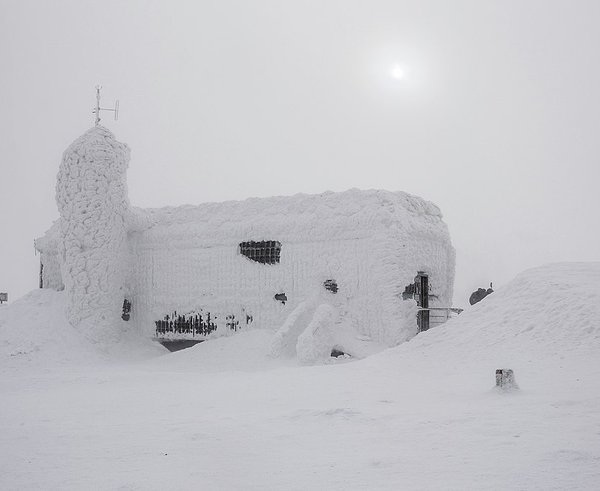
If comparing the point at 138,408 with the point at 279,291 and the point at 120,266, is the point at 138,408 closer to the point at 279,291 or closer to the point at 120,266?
the point at 279,291

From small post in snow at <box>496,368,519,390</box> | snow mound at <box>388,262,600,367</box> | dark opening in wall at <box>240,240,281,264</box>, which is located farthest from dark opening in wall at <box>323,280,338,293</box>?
small post in snow at <box>496,368,519,390</box>

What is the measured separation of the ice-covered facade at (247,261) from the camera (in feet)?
53.4

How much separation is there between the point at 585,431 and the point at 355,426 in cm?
250

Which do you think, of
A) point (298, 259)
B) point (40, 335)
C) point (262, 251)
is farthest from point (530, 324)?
point (40, 335)

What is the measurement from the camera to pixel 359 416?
8.15m

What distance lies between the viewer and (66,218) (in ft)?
62.4

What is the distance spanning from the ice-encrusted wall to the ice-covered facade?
0.03m

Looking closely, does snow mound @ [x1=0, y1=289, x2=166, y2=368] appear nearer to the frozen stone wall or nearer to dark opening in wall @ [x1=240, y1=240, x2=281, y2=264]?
the frozen stone wall

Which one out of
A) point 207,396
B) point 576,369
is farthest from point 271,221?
point 576,369

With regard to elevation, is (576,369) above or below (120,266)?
below

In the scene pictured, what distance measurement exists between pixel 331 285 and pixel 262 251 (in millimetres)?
2274

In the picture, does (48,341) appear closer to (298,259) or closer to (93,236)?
(93,236)

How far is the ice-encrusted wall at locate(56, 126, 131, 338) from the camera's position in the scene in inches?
733

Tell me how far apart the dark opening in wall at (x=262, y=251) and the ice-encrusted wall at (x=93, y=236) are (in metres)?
3.85
